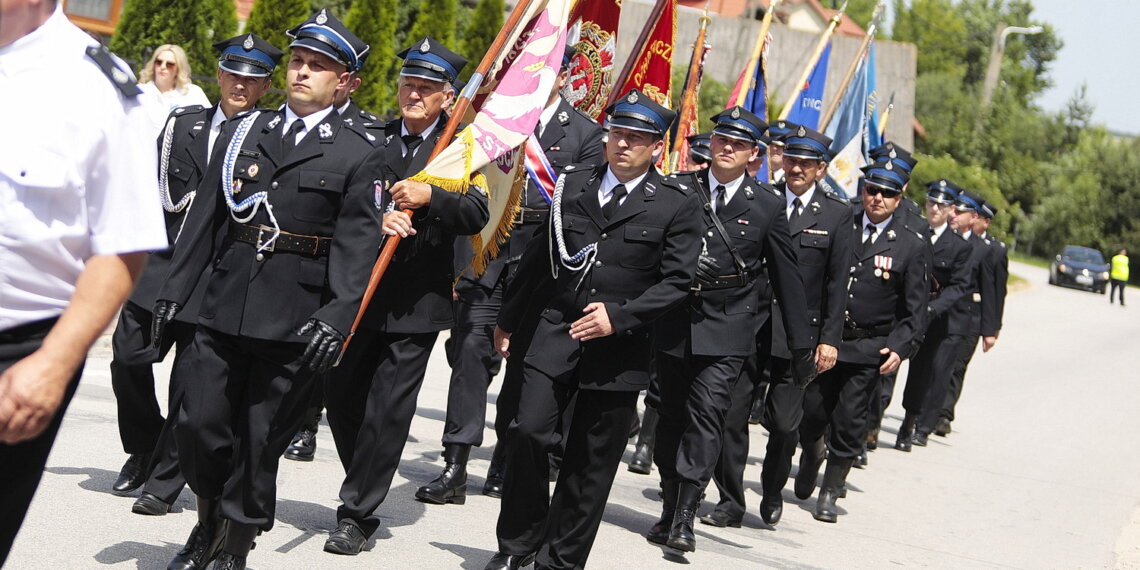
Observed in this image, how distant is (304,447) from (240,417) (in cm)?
279

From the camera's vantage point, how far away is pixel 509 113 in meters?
7.43

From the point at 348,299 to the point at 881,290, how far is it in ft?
17.6

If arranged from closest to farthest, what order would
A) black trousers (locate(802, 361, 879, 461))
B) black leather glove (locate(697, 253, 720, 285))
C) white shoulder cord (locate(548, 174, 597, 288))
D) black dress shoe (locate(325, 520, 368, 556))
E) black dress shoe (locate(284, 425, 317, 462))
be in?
black dress shoe (locate(325, 520, 368, 556))
white shoulder cord (locate(548, 174, 597, 288))
black leather glove (locate(697, 253, 720, 285))
black dress shoe (locate(284, 425, 317, 462))
black trousers (locate(802, 361, 879, 461))

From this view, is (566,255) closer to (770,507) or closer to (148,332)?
(148,332)

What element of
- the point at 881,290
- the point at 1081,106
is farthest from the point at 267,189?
the point at 1081,106

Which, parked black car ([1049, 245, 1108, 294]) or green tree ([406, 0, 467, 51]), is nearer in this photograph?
green tree ([406, 0, 467, 51])

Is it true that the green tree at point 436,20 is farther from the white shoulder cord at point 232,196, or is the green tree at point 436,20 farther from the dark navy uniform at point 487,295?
the white shoulder cord at point 232,196

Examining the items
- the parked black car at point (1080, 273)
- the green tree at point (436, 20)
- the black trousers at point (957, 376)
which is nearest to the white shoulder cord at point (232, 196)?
the black trousers at point (957, 376)

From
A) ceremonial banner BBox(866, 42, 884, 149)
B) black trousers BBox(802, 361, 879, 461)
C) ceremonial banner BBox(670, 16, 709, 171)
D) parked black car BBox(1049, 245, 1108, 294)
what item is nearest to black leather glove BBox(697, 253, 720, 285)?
black trousers BBox(802, 361, 879, 461)

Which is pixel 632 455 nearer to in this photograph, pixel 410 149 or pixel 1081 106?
pixel 410 149

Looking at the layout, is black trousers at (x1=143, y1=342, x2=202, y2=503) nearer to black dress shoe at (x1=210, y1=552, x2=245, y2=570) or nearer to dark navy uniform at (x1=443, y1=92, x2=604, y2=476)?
black dress shoe at (x1=210, y1=552, x2=245, y2=570)

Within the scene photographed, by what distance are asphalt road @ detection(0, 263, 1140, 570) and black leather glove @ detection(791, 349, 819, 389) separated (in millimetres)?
912

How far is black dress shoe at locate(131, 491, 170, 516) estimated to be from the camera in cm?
648

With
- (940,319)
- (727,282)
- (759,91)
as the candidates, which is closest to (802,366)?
(727,282)
